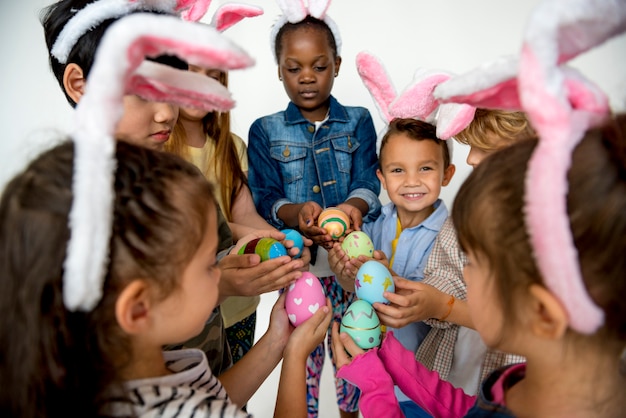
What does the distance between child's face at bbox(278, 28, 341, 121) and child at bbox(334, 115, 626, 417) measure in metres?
1.08

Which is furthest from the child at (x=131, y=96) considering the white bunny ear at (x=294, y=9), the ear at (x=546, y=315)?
the white bunny ear at (x=294, y=9)

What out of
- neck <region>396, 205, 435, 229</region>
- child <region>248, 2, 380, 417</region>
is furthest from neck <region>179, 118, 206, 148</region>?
neck <region>396, 205, 435, 229</region>

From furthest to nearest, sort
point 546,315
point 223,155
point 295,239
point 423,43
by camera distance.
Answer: point 423,43 < point 223,155 < point 295,239 < point 546,315

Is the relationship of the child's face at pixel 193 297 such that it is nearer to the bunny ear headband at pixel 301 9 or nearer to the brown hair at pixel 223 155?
the brown hair at pixel 223 155

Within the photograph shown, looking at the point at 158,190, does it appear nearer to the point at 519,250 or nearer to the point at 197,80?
the point at 197,80

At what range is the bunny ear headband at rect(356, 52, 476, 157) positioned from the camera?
1.07 meters

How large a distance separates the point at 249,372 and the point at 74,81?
0.66m

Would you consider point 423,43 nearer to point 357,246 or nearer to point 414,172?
point 414,172

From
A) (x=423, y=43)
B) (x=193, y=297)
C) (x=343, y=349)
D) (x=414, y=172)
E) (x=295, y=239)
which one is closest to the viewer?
(x=193, y=297)

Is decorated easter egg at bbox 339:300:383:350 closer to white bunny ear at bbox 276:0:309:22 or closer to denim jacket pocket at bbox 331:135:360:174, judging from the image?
denim jacket pocket at bbox 331:135:360:174

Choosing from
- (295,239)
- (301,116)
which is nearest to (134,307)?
(295,239)

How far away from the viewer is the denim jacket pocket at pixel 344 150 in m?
1.68

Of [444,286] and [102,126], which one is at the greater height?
[102,126]

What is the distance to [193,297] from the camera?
0.67m
